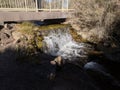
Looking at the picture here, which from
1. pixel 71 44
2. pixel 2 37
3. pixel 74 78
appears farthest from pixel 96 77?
pixel 2 37

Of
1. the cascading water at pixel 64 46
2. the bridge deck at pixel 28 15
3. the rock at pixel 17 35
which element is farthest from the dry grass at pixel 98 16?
the rock at pixel 17 35

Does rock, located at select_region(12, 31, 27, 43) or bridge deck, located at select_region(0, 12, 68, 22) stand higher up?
bridge deck, located at select_region(0, 12, 68, 22)

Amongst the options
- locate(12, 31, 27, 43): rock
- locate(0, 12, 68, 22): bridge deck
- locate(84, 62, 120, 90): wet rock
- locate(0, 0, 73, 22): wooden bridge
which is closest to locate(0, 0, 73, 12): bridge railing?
locate(0, 0, 73, 22): wooden bridge

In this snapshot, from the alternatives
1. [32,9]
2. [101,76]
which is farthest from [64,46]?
[101,76]

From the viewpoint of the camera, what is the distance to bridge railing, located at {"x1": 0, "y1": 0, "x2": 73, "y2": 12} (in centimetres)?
924

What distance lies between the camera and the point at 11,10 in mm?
9195

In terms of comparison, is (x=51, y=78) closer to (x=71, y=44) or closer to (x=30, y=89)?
(x=30, y=89)

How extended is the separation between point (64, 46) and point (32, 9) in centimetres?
286

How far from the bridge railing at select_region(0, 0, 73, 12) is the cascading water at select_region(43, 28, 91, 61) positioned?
1901mm

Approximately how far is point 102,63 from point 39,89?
3.96 m

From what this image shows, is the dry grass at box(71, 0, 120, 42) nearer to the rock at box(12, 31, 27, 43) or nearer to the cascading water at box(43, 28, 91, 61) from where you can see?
the cascading water at box(43, 28, 91, 61)

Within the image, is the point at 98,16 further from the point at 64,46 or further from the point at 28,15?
the point at 28,15

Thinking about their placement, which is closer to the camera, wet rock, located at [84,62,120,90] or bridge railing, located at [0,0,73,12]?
wet rock, located at [84,62,120,90]

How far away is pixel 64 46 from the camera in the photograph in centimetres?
1036
